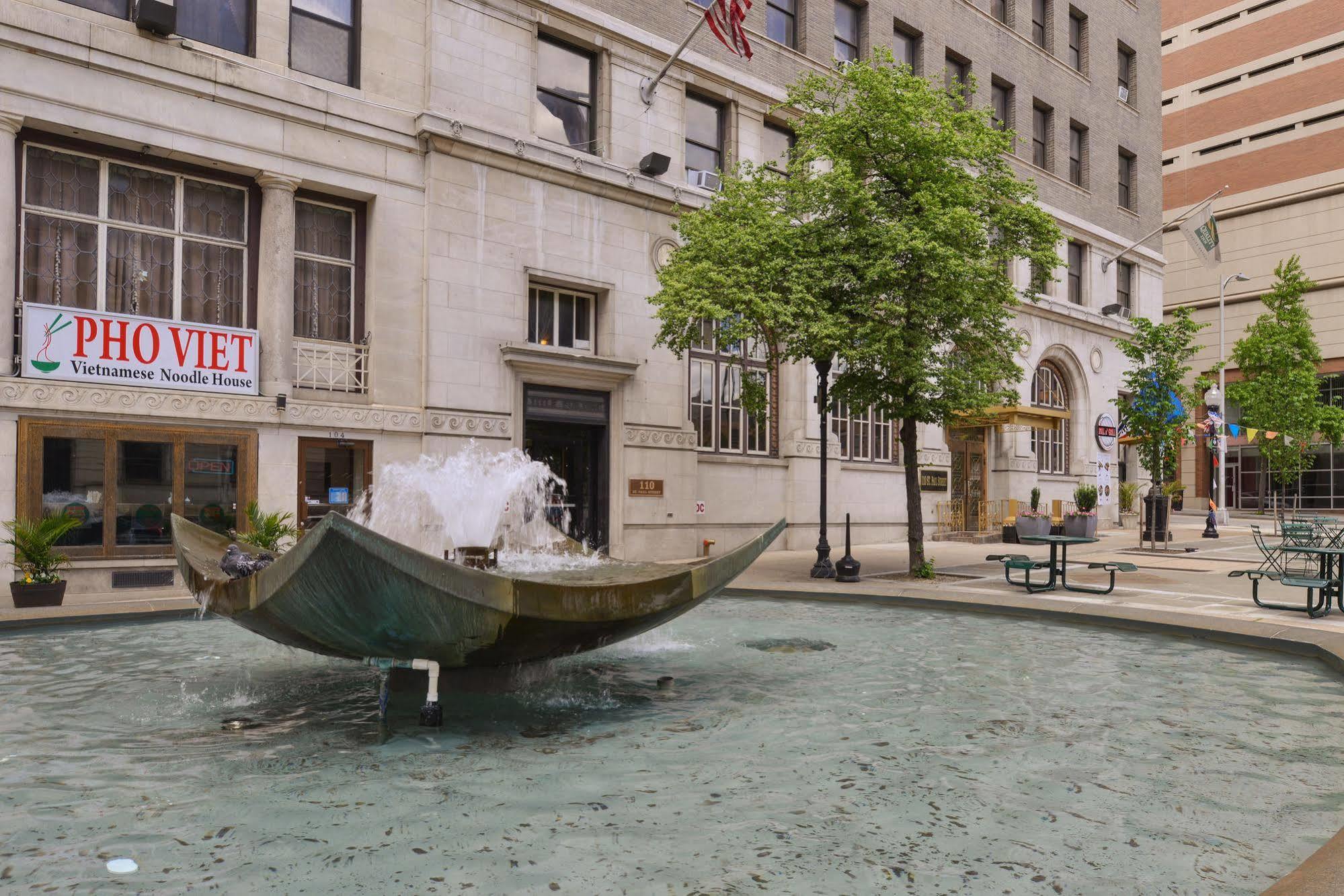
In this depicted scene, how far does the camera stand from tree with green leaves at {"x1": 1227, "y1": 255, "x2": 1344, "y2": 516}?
3759 cm

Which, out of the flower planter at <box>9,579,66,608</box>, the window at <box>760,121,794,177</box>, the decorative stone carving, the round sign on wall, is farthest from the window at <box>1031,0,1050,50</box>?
the flower planter at <box>9,579,66,608</box>

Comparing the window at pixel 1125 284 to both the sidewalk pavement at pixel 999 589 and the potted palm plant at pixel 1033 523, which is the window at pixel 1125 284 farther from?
the sidewalk pavement at pixel 999 589

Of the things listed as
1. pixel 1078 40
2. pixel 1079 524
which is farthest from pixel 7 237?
pixel 1078 40

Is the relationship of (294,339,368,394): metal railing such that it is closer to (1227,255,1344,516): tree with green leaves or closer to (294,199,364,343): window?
(294,199,364,343): window

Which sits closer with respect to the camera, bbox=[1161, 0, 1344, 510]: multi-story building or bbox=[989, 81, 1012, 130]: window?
bbox=[989, 81, 1012, 130]: window

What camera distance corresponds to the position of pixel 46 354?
13188 millimetres

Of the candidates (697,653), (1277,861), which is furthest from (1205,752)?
Result: (697,653)

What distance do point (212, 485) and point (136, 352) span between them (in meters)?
2.41

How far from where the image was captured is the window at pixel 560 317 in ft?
63.3

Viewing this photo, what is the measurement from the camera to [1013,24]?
3155 cm

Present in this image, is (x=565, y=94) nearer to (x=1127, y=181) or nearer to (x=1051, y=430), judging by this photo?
(x=1051, y=430)

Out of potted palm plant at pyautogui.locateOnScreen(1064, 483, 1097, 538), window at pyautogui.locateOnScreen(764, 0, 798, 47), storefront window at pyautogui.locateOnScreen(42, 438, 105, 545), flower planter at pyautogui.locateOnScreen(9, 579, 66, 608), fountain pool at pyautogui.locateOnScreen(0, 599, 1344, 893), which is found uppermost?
window at pyautogui.locateOnScreen(764, 0, 798, 47)

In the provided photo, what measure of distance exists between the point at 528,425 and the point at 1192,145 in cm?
5786

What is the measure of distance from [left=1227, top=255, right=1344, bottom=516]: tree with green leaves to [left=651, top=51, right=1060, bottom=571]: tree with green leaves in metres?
28.1
